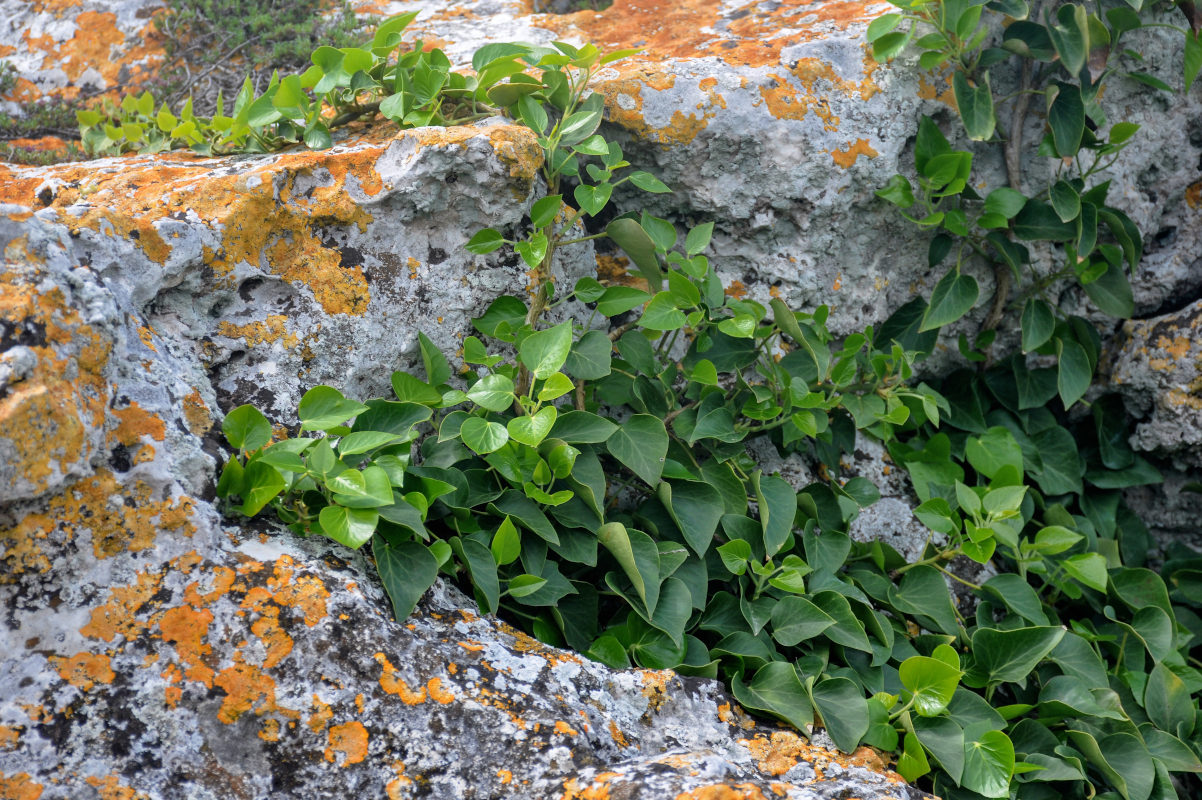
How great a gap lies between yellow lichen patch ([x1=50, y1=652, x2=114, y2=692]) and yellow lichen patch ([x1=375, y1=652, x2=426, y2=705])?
0.41 m

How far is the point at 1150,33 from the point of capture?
2.66 metres

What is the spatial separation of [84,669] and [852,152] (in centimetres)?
220

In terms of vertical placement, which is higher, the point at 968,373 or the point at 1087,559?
the point at 968,373

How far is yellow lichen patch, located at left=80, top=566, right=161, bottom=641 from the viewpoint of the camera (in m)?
1.33

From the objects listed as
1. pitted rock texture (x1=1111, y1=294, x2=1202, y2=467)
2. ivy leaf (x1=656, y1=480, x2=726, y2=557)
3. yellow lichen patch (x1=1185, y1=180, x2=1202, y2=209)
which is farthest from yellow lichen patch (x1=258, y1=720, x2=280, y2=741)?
yellow lichen patch (x1=1185, y1=180, x2=1202, y2=209)

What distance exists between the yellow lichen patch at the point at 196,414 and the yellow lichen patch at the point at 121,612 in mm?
306

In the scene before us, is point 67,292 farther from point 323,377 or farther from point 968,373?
point 968,373

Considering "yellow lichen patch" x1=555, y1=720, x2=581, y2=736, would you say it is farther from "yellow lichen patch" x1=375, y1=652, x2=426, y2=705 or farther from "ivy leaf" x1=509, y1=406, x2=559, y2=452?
"ivy leaf" x1=509, y1=406, x2=559, y2=452

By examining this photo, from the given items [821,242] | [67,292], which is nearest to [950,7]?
[821,242]

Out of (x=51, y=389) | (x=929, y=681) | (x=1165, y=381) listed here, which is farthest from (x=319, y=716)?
(x=1165, y=381)

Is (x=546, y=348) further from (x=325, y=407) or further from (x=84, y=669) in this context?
(x=84, y=669)

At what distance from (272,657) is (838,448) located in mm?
1659

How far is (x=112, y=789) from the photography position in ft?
4.01

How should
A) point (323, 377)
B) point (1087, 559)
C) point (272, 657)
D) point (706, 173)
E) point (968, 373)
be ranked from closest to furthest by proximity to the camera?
point (272, 657)
point (323, 377)
point (1087, 559)
point (706, 173)
point (968, 373)
